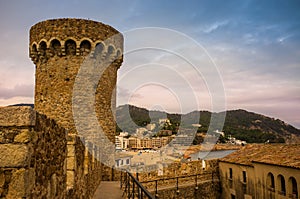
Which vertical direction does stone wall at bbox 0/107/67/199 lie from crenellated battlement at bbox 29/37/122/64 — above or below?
below

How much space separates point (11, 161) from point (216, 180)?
1747cm

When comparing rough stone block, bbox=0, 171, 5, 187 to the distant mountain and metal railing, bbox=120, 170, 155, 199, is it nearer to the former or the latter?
metal railing, bbox=120, 170, 155, 199

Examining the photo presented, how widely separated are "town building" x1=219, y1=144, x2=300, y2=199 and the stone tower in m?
7.92

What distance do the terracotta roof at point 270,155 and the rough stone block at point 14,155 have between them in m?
12.1

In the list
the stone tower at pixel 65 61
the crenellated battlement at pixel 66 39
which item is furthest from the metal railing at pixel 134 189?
the crenellated battlement at pixel 66 39

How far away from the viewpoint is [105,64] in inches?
492

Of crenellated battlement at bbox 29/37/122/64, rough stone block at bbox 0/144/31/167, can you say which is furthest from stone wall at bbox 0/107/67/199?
crenellated battlement at bbox 29/37/122/64

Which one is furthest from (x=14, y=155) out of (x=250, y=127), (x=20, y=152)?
(x=250, y=127)

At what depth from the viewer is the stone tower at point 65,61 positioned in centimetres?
1138

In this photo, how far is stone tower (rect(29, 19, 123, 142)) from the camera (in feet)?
37.3

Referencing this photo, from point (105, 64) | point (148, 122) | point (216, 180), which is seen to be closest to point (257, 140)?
point (148, 122)

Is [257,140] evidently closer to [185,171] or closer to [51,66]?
[185,171]

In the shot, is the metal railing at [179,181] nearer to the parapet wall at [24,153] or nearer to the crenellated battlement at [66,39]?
the crenellated battlement at [66,39]

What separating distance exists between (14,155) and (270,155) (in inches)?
589
